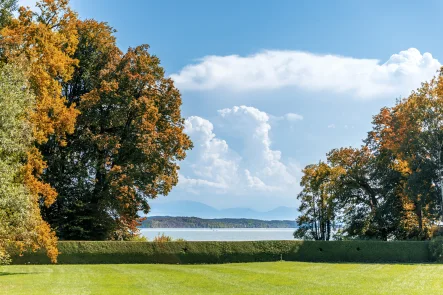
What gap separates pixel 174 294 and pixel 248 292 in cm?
256

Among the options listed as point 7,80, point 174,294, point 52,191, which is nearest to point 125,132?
point 52,191

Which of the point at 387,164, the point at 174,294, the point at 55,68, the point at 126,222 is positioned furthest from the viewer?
the point at 387,164

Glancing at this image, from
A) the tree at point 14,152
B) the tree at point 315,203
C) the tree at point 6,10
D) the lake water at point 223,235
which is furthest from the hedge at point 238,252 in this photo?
the tree at point 6,10

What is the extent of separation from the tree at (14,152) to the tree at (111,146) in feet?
34.8

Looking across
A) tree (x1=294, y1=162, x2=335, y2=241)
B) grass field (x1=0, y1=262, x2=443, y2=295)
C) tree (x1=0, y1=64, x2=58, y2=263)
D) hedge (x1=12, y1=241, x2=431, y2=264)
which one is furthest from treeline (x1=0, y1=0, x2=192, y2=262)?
tree (x1=294, y1=162, x2=335, y2=241)

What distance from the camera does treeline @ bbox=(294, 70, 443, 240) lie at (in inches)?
1446

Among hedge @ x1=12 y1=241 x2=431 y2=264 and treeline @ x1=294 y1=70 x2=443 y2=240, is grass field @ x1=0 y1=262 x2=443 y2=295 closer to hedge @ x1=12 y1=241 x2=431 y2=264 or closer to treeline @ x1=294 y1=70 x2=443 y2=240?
hedge @ x1=12 y1=241 x2=431 y2=264

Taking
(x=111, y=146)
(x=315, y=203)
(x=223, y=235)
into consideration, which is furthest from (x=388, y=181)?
(x=223, y=235)

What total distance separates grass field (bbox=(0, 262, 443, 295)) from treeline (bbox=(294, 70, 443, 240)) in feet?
44.7

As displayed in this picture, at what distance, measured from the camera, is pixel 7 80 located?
20.7 meters

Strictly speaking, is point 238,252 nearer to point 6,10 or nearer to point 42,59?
point 42,59

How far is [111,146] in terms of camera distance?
33188mm

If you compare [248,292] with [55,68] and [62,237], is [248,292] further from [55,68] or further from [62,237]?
[62,237]

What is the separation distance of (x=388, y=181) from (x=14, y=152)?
3150 centimetres
